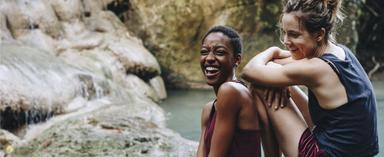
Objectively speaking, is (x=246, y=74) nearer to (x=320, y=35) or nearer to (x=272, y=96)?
(x=272, y=96)

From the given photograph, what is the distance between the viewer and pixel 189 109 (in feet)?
26.4

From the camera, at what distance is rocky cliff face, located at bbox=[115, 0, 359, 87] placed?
10531 millimetres

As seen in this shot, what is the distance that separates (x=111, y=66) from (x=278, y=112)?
5893 mm

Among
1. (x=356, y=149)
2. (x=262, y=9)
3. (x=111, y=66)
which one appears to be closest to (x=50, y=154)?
(x=356, y=149)

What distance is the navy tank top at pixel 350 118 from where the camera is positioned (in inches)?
92.6

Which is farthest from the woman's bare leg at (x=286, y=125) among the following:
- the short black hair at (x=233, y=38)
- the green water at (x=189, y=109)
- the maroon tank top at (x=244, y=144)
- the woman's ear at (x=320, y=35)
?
the green water at (x=189, y=109)

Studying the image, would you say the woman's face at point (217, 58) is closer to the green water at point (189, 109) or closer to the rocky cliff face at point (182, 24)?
the green water at point (189, 109)

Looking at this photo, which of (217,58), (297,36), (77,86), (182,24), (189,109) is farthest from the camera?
(182,24)

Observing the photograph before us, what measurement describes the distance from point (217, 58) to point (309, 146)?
55 centimetres

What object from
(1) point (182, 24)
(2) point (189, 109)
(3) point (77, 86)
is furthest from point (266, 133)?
(1) point (182, 24)

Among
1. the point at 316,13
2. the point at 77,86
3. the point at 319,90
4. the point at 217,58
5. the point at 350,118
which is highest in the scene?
the point at 316,13

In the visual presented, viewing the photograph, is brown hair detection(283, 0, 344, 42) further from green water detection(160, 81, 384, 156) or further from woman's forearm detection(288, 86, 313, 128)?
green water detection(160, 81, 384, 156)

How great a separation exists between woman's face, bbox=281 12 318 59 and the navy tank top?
0.09 meters

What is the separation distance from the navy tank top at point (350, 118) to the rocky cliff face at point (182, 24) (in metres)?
7.94
